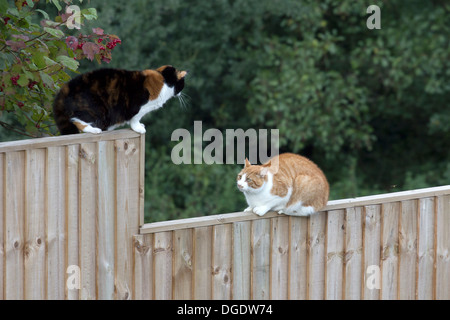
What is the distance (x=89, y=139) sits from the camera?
3.16 metres

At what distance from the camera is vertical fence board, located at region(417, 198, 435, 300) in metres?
3.81

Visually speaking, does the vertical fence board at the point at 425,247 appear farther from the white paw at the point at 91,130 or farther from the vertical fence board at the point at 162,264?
the white paw at the point at 91,130

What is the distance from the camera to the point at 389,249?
3750 mm

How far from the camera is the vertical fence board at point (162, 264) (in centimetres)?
331

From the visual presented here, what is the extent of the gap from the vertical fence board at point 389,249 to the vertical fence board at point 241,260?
0.74m

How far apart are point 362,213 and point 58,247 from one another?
1493 millimetres

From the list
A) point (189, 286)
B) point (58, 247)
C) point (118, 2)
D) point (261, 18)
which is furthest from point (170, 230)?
point (261, 18)

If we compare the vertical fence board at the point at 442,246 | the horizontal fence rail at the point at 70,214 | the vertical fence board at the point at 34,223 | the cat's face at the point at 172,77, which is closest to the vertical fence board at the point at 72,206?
the horizontal fence rail at the point at 70,214

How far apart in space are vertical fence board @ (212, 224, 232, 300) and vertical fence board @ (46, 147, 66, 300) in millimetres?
687

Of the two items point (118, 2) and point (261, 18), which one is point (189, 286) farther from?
point (261, 18)

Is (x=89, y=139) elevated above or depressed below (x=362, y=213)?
above

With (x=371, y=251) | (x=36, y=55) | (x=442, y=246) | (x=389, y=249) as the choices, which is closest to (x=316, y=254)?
(x=371, y=251)

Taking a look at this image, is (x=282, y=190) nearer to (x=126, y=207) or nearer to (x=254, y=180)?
(x=254, y=180)

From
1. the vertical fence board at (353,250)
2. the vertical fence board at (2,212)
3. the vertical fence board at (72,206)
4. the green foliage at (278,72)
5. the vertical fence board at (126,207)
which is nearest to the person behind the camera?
the vertical fence board at (2,212)
